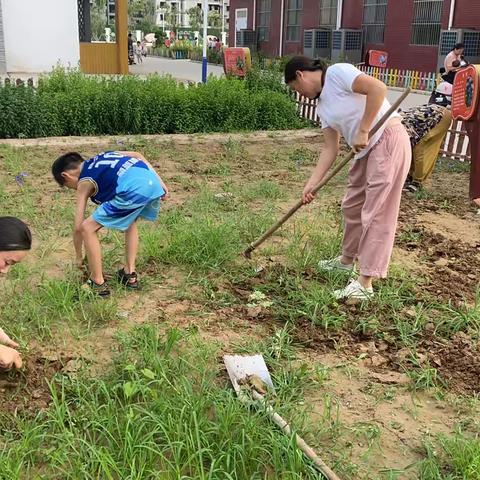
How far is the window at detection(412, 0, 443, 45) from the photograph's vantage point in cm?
2122

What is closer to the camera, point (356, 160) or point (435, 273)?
point (356, 160)

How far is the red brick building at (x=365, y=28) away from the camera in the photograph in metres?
20.2

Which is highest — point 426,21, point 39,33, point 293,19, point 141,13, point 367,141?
point 141,13

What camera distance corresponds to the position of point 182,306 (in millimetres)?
3477

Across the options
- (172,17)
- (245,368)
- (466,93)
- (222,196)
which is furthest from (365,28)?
(172,17)

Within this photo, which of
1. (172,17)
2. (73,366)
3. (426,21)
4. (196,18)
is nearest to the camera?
(73,366)

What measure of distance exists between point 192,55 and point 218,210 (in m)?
35.4

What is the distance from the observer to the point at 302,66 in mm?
3291

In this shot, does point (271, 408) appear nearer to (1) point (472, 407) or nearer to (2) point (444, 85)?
(1) point (472, 407)

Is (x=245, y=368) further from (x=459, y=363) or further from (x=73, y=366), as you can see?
(x=459, y=363)

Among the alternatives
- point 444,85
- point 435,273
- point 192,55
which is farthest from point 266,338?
point 192,55

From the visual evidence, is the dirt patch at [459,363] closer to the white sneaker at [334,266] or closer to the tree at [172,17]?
the white sneaker at [334,266]

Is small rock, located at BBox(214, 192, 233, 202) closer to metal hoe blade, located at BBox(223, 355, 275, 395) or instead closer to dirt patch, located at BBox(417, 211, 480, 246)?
dirt patch, located at BBox(417, 211, 480, 246)

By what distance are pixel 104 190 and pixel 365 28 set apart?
24.0 m
